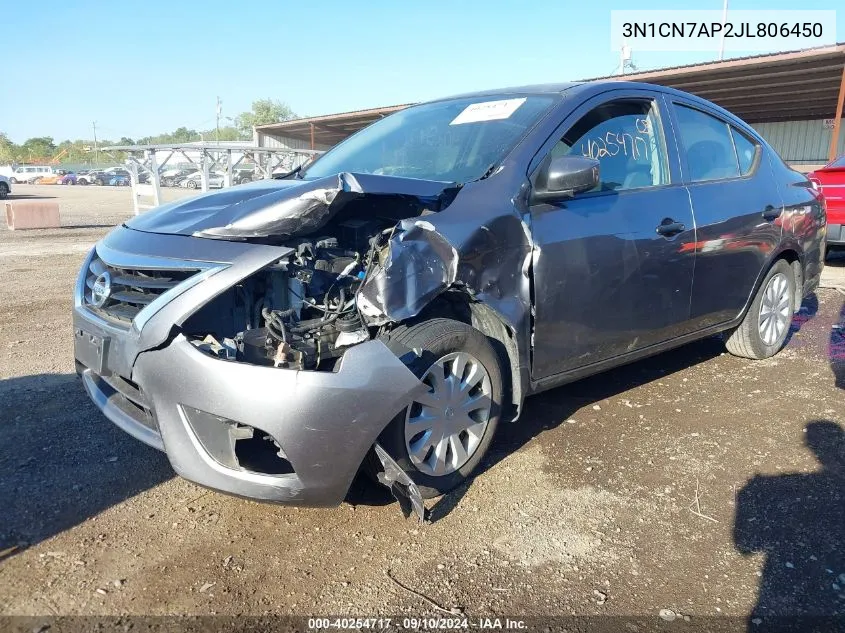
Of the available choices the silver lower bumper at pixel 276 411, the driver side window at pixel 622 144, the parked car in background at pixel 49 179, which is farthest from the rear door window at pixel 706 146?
the parked car in background at pixel 49 179

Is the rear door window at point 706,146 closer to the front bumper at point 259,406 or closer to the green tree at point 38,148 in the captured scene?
the front bumper at point 259,406

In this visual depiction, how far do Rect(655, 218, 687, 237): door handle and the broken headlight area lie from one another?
1.57 m

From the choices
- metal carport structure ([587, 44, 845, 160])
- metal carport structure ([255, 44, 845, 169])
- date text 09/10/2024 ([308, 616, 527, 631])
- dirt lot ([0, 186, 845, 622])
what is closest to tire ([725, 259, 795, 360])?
dirt lot ([0, 186, 845, 622])

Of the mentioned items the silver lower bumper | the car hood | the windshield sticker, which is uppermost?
the windshield sticker

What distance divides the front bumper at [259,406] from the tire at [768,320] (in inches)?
125

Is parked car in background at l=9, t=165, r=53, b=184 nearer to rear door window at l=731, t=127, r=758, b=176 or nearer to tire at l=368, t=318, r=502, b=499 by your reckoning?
rear door window at l=731, t=127, r=758, b=176

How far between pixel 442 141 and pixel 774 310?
9.54ft

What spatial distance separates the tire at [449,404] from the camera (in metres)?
2.67

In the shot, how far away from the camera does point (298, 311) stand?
9.23 ft

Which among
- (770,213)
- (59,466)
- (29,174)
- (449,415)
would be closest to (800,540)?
(449,415)

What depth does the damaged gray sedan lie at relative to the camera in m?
2.47

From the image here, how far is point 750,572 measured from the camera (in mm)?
2512

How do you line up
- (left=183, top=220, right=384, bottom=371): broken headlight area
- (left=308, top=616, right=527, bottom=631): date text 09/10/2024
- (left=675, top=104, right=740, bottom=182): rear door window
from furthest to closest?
(left=675, top=104, right=740, bottom=182): rear door window
(left=183, top=220, right=384, bottom=371): broken headlight area
(left=308, top=616, right=527, bottom=631): date text 09/10/2024

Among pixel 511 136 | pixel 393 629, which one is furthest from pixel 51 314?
pixel 393 629
